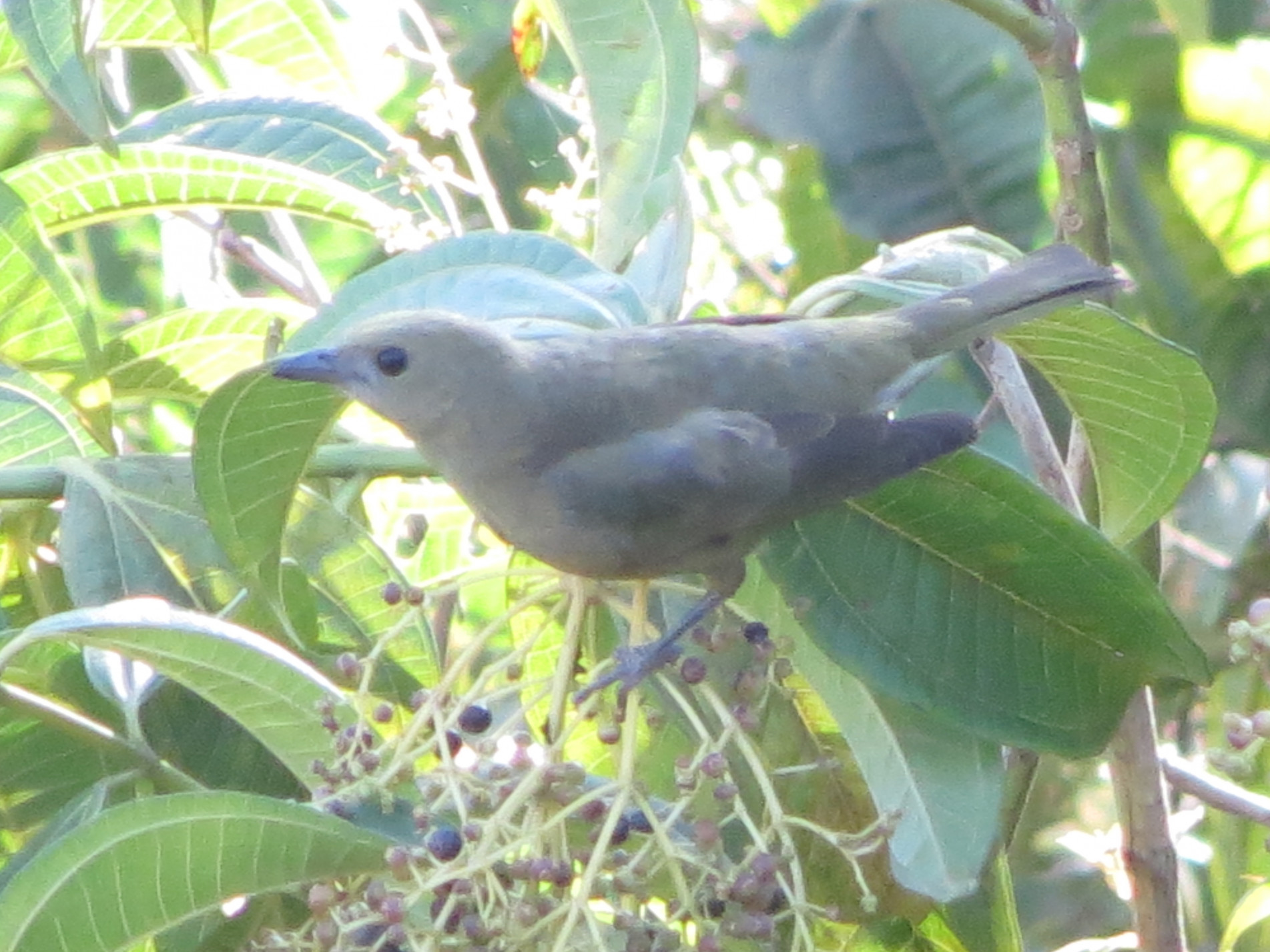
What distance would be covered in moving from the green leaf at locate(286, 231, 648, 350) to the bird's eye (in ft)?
0.76

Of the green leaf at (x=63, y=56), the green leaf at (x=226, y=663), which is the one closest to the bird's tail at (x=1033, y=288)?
the green leaf at (x=226, y=663)

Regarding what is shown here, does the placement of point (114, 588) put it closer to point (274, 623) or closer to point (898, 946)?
point (274, 623)

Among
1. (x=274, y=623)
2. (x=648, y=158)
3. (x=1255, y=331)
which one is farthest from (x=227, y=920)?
(x=1255, y=331)

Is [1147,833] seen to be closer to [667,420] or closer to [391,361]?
[667,420]

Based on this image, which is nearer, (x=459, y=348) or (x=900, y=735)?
(x=900, y=735)

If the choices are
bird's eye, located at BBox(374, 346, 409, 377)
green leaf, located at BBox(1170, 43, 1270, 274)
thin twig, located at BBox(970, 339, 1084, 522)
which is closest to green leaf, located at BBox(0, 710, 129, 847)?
bird's eye, located at BBox(374, 346, 409, 377)

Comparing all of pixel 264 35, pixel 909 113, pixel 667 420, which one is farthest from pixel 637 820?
pixel 909 113

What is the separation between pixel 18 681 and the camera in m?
2.01

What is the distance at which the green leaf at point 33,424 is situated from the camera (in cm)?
212

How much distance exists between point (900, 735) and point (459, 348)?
0.74m

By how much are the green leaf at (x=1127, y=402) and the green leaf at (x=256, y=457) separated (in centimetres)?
Answer: 81

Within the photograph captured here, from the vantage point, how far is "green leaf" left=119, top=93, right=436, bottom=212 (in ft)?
7.59

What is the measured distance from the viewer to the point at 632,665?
65.4 inches

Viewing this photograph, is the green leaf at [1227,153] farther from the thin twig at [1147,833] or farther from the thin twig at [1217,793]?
the thin twig at [1147,833]
